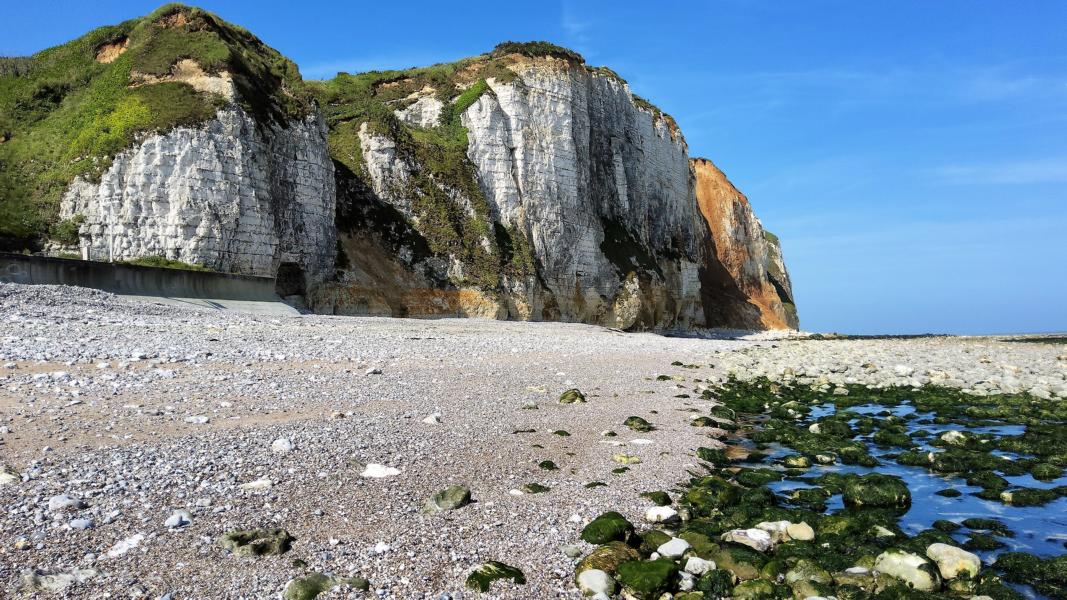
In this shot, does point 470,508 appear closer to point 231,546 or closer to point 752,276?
point 231,546

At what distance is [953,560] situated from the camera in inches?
198

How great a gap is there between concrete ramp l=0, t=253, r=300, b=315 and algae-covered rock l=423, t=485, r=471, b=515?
60.5ft

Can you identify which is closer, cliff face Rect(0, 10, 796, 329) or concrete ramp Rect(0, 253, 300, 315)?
concrete ramp Rect(0, 253, 300, 315)

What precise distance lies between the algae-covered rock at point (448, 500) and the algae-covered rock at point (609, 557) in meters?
1.36

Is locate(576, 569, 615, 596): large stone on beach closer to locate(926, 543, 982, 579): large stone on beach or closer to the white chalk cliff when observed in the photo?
locate(926, 543, 982, 579): large stone on beach

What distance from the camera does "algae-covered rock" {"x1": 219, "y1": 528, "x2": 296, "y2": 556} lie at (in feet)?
14.6

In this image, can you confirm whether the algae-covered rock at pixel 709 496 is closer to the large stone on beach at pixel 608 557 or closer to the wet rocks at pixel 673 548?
the wet rocks at pixel 673 548

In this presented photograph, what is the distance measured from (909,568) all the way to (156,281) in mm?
22829

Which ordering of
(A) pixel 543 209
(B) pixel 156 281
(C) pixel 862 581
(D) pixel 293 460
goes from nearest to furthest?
(C) pixel 862 581 < (D) pixel 293 460 < (B) pixel 156 281 < (A) pixel 543 209

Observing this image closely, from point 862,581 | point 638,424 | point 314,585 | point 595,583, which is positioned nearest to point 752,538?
point 862,581

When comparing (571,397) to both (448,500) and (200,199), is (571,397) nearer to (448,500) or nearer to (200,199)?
(448,500)

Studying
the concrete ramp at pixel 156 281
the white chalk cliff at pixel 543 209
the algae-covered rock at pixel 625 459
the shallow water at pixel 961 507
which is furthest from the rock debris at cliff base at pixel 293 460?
the white chalk cliff at pixel 543 209

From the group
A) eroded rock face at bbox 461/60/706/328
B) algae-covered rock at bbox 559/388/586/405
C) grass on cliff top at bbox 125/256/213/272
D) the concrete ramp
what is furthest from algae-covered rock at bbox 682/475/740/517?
eroded rock face at bbox 461/60/706/328

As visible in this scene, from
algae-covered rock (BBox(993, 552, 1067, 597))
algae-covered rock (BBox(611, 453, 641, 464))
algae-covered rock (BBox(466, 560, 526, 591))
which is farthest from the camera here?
algae-covered rock (BBox(611, 453, 641, 464))
